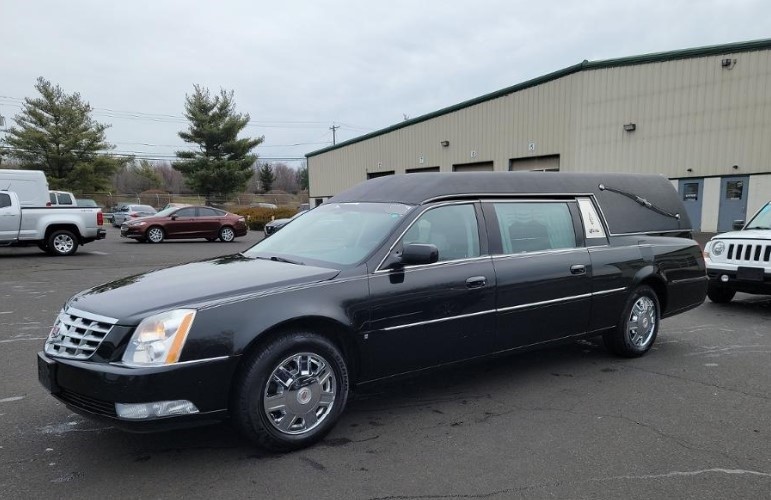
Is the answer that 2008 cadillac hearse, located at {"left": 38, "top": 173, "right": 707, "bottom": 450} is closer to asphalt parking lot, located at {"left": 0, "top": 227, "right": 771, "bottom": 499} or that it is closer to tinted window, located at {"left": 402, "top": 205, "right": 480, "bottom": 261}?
tinted window, located at {"left": 402, "top": 205, "right": 480, "bottom": 261}

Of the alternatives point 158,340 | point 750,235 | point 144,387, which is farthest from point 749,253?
point 144,387

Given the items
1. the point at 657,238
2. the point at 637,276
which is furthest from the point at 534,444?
the point at 657,238

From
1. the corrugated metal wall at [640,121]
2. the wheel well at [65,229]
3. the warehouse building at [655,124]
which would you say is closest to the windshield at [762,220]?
the warehouse building at [655,124]

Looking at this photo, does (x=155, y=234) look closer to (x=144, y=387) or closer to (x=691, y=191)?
(x=144, y=387)

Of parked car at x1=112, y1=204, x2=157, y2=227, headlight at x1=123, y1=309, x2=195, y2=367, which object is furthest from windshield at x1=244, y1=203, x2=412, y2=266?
parked car at x1=112, y1=204, x2=157, y2=227

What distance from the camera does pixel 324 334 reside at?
367 cm

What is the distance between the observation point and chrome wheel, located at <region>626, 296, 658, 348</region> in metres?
5.60

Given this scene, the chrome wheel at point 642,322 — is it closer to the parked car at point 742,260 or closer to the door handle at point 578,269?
the door handle at point 578,269

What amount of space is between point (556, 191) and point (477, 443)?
2655 millimetres

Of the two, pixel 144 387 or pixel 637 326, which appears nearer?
pixel 144 387

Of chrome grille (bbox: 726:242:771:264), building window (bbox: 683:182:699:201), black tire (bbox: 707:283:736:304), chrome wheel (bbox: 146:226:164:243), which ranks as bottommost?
black tire (bbox: 707:283:736:304)

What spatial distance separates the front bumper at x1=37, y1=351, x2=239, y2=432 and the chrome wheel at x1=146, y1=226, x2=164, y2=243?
732 inches

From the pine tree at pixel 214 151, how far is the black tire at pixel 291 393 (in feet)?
134

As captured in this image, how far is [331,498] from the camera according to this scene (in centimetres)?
298
